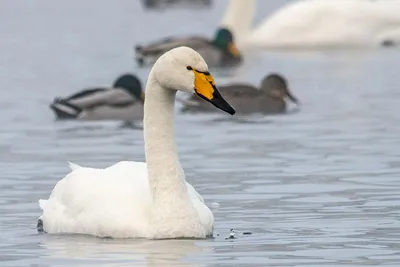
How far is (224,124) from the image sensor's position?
17781mm

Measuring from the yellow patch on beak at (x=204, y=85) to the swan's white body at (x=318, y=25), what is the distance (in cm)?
1920

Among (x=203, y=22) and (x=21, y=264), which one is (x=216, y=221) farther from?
(x=203, y=22)

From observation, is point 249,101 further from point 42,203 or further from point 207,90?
point 207,90

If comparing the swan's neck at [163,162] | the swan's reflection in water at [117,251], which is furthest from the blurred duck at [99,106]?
the swan's reflection in water at [117,251]

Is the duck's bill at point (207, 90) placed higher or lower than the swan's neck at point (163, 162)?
higher

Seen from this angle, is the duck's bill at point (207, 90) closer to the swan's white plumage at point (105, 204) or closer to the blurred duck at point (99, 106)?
the swan's white plumage at point (105, 204)

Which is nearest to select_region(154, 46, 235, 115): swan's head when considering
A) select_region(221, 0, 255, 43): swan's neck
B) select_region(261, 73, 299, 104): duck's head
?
select_region(261, 73, 299, 104): duck's head

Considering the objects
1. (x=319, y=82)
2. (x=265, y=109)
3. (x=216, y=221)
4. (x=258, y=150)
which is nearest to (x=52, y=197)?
(x=216, y=221)

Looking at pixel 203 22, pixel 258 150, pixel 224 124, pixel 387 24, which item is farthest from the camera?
pixel 203 22

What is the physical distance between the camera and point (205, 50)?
26.1 m

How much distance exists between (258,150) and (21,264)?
614 cm

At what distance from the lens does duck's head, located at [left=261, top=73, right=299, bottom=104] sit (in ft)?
64.3

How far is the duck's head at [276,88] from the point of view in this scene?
772 inches

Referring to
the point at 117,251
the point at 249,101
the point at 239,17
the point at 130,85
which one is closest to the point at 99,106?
the point at 130,85
